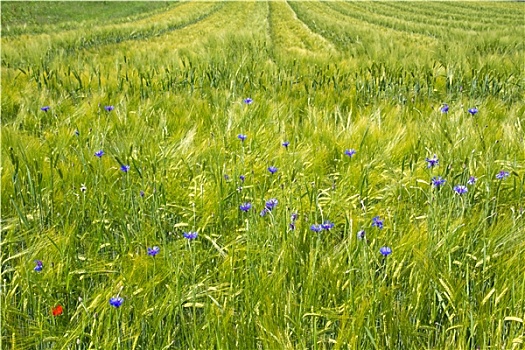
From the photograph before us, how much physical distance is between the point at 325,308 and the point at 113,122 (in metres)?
1.46

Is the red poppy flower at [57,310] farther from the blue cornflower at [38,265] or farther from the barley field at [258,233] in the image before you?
the blue cornflower at [38,265]

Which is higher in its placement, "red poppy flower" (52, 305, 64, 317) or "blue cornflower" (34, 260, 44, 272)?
"blue cornflower" (34, 260, 44, 272)

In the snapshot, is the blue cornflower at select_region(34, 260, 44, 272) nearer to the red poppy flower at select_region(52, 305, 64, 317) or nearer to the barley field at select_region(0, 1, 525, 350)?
the barley field at select_region(0, 1, 525, 350)

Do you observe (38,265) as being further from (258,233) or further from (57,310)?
(258,233)

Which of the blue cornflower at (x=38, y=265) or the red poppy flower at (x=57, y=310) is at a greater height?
the blue cornflower at (x=38, y=265)

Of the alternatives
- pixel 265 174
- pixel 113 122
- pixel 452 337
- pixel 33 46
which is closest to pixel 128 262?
pixel 265 174

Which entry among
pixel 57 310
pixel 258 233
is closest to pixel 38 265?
pixel 57 310

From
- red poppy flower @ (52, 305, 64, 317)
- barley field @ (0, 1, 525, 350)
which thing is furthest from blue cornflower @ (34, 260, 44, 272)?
red poppy flower @ (52, 305, 64, 317)

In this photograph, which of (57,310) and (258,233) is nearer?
(57,310)

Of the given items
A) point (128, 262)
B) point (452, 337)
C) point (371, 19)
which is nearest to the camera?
point (452, 337)

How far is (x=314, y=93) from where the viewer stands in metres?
2.88

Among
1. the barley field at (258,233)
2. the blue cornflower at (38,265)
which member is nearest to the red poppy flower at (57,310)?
the barley field at (258,233)

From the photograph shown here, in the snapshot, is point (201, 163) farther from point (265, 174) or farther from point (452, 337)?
point (452, 337)

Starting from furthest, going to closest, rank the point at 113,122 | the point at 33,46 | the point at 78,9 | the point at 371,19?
1. the point at 78,9
2. the point at 371,19
3. the point at 33,46
4. the point at 113,122
